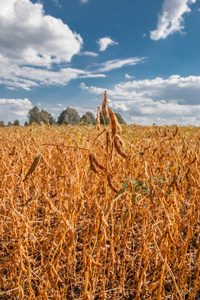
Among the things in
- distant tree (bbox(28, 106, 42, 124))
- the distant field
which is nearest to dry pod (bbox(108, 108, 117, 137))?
the distant field

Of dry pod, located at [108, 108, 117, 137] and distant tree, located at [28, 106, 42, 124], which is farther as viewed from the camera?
distant tree, located at [28, 106, 42, 124]

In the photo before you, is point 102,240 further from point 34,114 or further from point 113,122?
point 34,114

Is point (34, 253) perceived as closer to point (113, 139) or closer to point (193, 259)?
point (193, 259)

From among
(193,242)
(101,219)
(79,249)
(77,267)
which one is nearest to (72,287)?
(77,267)

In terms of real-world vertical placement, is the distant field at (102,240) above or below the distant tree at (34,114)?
below

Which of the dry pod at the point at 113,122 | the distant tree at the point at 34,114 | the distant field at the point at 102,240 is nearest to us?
the dry pod at the point at 113,122

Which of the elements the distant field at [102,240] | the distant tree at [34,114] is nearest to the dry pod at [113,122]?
the distant field at [102,240]

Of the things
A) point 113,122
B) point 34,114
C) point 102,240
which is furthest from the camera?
point 34,114

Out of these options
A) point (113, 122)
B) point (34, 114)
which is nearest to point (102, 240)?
point (113, 122)

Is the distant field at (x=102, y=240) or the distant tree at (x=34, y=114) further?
the distant tree at (x=34, y=114)

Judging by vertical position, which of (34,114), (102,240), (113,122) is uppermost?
(34,114)

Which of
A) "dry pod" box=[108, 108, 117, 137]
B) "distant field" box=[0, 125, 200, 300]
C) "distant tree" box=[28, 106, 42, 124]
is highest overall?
"distant tree" box=[28, 106, 42, 124]

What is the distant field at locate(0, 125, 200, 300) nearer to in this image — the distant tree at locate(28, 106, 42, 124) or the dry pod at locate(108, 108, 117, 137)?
the dry pod at locate(108, 108, 117, 137)

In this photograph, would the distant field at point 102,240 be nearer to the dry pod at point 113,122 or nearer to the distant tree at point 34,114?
the dry pod at point 113,122
